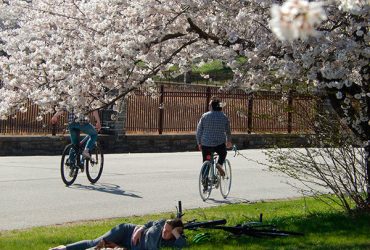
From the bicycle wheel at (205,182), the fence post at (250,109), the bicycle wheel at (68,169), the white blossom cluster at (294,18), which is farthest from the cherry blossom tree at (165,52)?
the white blossom cluster at (294,18)

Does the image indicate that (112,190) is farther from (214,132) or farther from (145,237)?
(145,237)

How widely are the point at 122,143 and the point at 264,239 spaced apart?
50.0 feet

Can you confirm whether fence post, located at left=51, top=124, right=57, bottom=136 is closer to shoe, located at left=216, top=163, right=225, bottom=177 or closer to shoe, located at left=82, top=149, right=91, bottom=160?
shoe, located at left=82, top=149, right=91, bottom=160

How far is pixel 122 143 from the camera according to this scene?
24.5 m

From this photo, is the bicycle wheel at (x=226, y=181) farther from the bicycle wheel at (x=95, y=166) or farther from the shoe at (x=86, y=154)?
the shoe at (x=86, y=154)

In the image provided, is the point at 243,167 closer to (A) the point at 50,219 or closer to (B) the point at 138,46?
(A) the point at 50,219

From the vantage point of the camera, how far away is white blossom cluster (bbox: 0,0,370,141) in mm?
9164

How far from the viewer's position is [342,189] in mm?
11039

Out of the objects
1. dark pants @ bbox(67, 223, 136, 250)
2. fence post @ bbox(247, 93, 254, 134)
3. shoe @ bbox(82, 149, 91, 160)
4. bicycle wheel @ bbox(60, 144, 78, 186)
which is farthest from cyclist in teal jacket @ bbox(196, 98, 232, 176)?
dark pants @ bbox(67, 223, 136, 250)

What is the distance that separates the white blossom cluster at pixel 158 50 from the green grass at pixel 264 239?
146cm

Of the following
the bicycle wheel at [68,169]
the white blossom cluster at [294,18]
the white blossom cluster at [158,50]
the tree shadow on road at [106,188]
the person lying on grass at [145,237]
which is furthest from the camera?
the bicycle wheel at [68,169]

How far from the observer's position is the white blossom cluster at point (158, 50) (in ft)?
30.1

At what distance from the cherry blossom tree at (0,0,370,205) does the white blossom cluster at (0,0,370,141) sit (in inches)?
0.6

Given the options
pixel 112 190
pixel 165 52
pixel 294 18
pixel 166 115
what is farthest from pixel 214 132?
pixel 166 115
